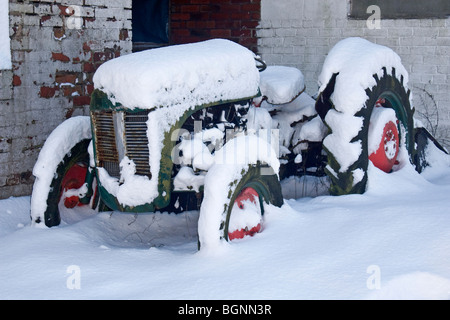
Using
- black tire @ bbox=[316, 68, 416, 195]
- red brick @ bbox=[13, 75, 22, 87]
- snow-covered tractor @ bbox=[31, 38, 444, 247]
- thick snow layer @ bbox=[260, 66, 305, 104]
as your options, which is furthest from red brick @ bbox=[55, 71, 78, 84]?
black tire @ bbox=[316, 68, 416, 195]

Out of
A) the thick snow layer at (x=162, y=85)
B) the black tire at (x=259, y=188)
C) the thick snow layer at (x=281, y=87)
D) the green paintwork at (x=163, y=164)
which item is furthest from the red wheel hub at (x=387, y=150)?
the green paintwork at (x=163, y=164)

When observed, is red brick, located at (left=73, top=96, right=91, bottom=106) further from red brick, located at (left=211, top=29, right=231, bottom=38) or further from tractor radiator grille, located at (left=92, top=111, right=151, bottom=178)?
red brick, located at (left=211, top=29, right=231, bottom=38)

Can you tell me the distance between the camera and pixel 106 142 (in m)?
3.61

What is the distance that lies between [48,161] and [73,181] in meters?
0.35

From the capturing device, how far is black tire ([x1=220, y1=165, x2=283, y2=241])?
3.22m

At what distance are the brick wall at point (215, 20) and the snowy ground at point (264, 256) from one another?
3.42 metres

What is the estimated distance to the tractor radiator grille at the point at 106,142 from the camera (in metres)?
3.56

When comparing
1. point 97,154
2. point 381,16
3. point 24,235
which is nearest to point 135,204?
point 97,154

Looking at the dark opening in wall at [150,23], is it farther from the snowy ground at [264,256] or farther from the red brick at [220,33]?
the snowy ground at [264,256]

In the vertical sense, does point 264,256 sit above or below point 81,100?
below

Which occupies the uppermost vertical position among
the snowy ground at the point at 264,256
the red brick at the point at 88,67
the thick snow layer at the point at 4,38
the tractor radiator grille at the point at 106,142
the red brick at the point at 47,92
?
the thick snow layer at the point at 4,38

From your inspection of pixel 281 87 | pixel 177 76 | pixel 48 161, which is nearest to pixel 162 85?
pixel 177 76

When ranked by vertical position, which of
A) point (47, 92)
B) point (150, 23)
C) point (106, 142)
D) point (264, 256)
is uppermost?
point (150, 23)

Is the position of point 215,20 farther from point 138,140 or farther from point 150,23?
point 138,140
